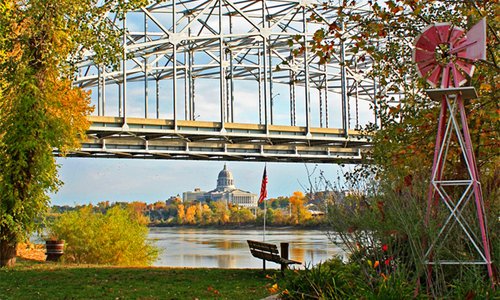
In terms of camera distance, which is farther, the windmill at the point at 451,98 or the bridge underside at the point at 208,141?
the bridge underside at the point at 208,141

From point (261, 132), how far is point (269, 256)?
19.0 metres

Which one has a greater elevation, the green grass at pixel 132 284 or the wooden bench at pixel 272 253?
the wooden bench at pixel 272 253

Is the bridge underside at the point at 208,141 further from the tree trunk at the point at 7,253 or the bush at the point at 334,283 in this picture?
the bush at the point at 334,283

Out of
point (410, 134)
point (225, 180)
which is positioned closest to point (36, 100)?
point (410, 134)

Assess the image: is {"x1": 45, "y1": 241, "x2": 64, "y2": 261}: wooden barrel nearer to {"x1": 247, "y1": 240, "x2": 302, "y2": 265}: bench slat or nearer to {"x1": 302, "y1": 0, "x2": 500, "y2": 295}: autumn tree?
{"x1": 247, "y1": 240, "x2": 302, "y2": 265}: bench slat

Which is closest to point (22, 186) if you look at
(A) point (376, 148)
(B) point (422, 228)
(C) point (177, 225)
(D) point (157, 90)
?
(A) point (376, 148)

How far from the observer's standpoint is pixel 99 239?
20031 mm

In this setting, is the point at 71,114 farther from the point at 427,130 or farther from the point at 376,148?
the point at 427,130

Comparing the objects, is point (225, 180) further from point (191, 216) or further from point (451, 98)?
point (451, 98)

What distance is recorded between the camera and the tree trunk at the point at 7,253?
1423cm

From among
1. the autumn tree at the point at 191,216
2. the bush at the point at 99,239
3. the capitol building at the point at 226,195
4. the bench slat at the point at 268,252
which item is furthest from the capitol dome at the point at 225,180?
the bench slat at the point at 268,252

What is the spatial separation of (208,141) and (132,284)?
22542 mm

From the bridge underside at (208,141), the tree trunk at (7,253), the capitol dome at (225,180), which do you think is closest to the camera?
the tree trunk at (7,253)

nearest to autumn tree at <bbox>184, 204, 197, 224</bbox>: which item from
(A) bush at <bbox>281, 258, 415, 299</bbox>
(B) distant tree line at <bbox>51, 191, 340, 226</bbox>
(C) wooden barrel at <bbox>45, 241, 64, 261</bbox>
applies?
(B) distant tree line at <bbox>51, 191, 340, 226</bbox>
